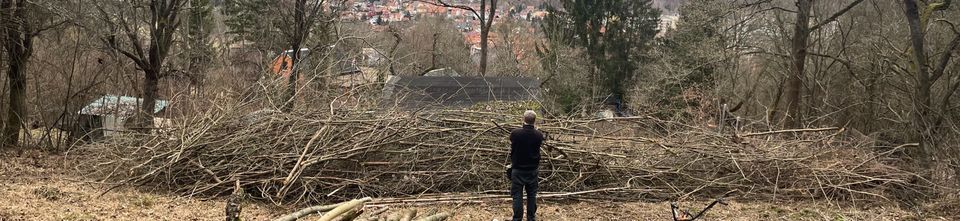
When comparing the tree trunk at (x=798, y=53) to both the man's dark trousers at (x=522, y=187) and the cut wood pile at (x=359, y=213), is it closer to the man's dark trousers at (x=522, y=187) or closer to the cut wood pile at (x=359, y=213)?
the man's dark trousers at (x=522, y=187)

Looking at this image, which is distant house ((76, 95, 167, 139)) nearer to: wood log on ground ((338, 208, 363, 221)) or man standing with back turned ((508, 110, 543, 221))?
wood log on ground ((338, 208, 363, 221))

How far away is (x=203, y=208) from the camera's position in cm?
818

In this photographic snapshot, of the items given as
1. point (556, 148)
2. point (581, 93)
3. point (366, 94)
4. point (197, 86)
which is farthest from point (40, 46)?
point (581, 93)

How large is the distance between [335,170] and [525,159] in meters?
3.16

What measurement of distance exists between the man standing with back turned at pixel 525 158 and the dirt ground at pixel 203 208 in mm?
965

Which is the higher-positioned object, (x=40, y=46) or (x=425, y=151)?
(x=40, y=46)

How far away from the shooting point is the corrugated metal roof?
13.5 metres

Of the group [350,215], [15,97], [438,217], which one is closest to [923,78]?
[438,217]

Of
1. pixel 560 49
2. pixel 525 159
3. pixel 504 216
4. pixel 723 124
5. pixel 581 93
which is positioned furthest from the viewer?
pixel 560 49

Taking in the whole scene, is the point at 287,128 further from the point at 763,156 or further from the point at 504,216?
the point at 763,156

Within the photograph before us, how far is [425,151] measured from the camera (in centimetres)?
953

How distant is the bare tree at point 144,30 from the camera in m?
12.9

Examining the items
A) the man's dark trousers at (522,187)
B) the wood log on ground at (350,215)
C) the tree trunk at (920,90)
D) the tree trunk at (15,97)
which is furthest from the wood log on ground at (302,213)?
the tree trunk at (920,90)

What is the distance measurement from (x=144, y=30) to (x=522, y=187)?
10130mm
